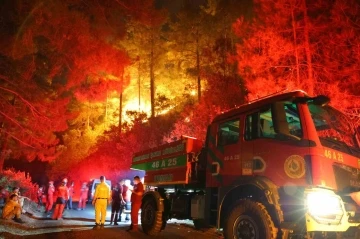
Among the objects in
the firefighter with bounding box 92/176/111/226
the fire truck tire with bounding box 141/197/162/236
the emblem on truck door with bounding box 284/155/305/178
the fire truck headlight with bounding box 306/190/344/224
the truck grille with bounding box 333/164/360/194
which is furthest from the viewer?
the firefighter with bounding box 92/176/111/226

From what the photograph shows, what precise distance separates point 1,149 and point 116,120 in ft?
56.4

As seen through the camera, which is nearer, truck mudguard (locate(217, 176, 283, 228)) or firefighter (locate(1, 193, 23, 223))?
truck mudguard (locate(217, 176, 283, 228))

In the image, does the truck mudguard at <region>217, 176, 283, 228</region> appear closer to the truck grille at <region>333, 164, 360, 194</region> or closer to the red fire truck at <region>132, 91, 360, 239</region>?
the red fire truck at <region>132, 91, 360, 239</region>

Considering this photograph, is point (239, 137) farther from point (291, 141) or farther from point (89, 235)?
point (89, 235)

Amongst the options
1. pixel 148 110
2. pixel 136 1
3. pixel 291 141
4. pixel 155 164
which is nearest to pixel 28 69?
pixel 136 1

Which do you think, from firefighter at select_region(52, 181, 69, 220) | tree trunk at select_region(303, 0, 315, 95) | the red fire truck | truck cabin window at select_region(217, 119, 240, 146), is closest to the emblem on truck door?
the red fire truck

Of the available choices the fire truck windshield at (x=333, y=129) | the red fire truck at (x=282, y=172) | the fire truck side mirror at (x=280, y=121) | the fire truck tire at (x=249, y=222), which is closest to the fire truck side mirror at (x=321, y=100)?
the red fire truck at (x=282, y=172)

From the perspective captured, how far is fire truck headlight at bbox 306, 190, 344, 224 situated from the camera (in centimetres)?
453

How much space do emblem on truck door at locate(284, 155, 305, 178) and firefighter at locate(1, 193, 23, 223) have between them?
888cm

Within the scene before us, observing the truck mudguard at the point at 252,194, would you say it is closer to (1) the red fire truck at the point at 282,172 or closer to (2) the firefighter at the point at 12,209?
(1) the red fire truck at the point at 282,172

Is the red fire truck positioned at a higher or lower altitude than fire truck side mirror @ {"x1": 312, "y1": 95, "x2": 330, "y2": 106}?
lower

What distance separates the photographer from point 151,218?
845 cm

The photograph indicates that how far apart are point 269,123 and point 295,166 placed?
3.08 feet

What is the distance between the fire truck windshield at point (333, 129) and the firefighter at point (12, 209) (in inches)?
369
